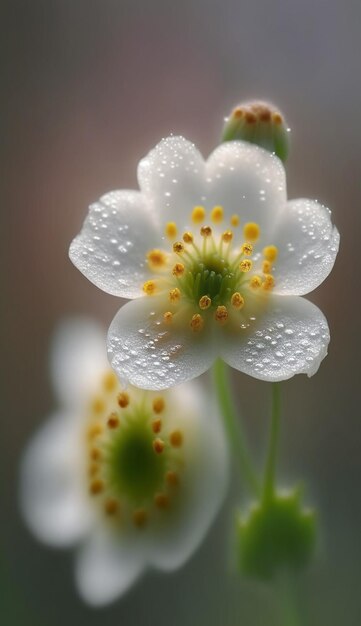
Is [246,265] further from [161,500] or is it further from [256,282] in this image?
[161,500]

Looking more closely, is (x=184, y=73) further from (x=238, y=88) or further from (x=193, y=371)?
(x=193, y=371)

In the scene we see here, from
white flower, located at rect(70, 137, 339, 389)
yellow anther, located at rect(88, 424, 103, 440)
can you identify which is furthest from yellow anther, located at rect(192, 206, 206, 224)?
yellow anther, located at rect(88, 424, 103, 440)

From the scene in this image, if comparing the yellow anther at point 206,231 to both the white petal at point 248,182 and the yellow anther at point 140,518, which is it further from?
the yellow anther at point 140,518

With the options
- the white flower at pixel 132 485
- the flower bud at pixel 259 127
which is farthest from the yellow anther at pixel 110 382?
the flower bud at pixel 259 127

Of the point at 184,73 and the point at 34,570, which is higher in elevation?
the point at 184,73

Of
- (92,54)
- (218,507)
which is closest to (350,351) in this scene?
(218,507)

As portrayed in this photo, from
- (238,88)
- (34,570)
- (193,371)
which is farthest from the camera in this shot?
(238,88)

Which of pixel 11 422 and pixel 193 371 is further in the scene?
pixel 11 422
